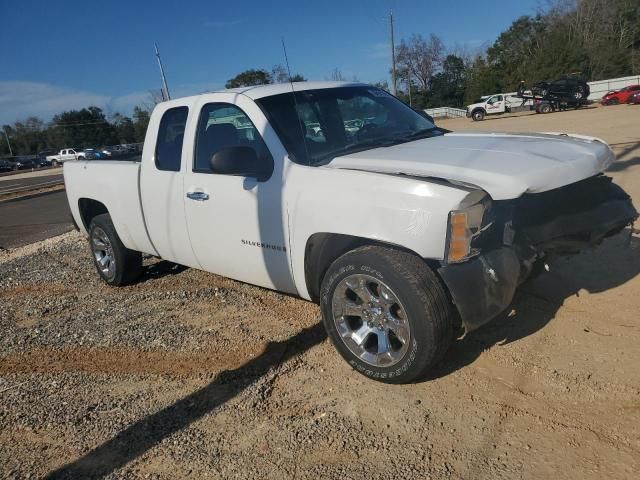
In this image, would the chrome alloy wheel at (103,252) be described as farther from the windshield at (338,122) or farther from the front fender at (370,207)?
the front fender at (370,207)

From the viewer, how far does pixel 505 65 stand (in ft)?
218

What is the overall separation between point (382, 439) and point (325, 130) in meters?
2.22

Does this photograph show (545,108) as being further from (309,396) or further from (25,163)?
(25,163)

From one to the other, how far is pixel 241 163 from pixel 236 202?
40 cm

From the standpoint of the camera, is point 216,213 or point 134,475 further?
point 216,213

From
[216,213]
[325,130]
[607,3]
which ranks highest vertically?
[607,3]

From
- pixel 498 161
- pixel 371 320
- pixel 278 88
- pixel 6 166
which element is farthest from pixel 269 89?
pixel 6 166

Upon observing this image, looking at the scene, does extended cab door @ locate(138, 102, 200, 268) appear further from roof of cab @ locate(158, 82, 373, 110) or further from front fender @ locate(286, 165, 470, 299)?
front fender @ locate(286, 165, 470, 299)

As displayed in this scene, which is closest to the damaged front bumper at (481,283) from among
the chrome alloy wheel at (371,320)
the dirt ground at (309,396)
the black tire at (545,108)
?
the chrome alloy wheel at (371,320)

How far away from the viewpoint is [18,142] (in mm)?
83375

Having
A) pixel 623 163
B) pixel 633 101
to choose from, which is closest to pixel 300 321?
pixel 623 163

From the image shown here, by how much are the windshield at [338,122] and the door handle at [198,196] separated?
796mm

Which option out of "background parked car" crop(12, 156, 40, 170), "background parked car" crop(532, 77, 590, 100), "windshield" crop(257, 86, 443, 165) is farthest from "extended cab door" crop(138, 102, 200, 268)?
"background parked car" crop(12, 156, 40, 170)

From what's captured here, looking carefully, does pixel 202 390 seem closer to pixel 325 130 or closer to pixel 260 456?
pixel 260 456
